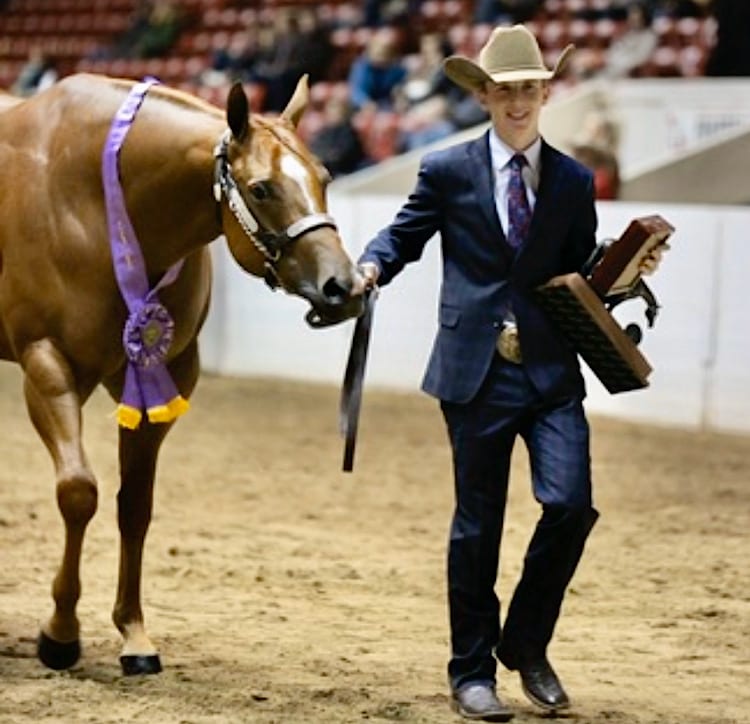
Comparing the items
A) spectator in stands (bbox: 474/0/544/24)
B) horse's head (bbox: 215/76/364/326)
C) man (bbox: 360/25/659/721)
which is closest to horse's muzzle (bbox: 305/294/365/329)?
horse's head (bbox: 215/76/364/326)

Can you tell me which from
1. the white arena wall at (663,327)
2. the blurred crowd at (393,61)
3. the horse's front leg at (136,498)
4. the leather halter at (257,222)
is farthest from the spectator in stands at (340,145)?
the leather halter at (257,222)

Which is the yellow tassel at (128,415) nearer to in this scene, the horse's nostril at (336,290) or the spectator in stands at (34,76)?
the horse's nostril at (336,290)

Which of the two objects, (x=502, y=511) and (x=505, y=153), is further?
(x=502, y=511)

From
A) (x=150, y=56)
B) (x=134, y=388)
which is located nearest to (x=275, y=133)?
(x=134, y=388)

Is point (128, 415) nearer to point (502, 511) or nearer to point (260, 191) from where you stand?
point (260, 191)

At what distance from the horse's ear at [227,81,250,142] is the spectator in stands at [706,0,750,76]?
9286mm

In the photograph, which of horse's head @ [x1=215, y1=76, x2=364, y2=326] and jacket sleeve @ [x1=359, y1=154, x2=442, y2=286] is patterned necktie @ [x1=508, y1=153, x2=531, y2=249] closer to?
jacket sleeve @ [x1=359, y1=154, x2=442, y2=286]

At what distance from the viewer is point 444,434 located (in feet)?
33.9

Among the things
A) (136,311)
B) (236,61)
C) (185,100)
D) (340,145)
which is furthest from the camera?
(236,61)

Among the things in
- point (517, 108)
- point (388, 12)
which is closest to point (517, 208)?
point (517, 108)

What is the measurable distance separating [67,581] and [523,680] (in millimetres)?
1385

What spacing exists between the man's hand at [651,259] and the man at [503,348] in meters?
0.01

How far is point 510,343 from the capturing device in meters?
4.80

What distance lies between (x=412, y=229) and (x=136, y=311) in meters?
0.82
